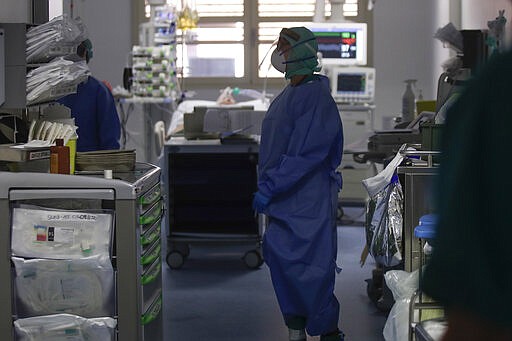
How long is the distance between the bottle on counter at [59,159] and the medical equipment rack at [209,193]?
118 inches

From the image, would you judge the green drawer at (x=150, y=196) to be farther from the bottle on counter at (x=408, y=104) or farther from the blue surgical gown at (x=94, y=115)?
the bottle on counter at (x=408, y=104)

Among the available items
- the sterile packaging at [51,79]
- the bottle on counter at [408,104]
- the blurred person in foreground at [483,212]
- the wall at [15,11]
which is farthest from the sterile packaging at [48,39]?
the bottle on counter at [408,104]

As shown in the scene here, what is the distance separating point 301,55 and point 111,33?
6.42 m

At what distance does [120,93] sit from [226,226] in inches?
119

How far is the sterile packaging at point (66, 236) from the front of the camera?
9.45 ft

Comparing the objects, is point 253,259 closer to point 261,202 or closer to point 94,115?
point 94,115

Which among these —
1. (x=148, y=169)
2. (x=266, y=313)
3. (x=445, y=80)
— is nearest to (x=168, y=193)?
(x=266, y=313)

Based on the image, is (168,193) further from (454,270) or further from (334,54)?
(454,270)

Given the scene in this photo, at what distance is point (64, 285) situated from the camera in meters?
2.89

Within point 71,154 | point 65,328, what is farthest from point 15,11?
point 65,328

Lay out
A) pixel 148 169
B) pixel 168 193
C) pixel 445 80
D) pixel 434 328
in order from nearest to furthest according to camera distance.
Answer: pixel 434 328 < pixel 148 169 < pixel 445 80 < pixel 168 193

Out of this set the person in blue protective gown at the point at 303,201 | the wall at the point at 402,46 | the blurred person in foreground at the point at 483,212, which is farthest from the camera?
the wall at the point at 402,46

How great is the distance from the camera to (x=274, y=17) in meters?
10.3

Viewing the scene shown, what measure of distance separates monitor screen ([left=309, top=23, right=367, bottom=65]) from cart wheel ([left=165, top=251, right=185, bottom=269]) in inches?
121
